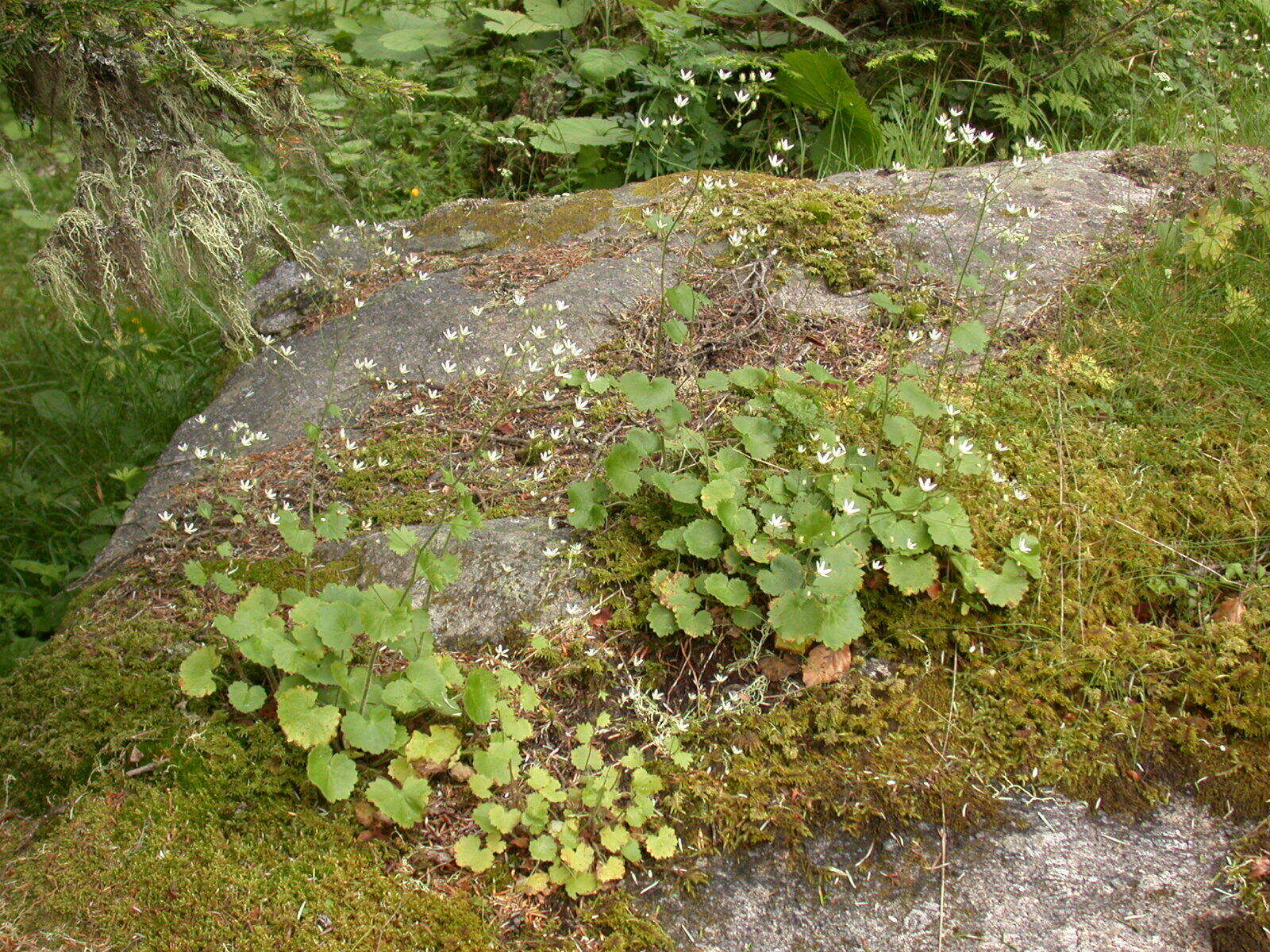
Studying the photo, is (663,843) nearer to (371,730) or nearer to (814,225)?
(371,730)

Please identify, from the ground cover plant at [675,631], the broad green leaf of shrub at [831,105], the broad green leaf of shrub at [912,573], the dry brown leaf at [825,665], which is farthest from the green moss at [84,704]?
the broad green leaf of shrub at [831,105]

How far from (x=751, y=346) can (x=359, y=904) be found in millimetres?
2329

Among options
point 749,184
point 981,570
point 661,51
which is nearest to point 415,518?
point 981,570

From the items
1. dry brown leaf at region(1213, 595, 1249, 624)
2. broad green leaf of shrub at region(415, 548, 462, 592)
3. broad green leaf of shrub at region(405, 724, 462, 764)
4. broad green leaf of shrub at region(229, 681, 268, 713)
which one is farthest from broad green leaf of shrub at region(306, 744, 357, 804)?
dry brown leaf at region(1213, 595, 1249, 624)

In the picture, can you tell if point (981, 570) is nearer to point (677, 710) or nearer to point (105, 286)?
point (677, 710)

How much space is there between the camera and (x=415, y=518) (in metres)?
3.00

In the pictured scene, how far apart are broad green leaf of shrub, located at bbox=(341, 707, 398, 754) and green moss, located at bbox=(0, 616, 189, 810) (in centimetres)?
61

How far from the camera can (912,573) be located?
95.3 inches

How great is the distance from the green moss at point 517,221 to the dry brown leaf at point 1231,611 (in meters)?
2.98

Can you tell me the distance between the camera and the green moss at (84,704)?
2396mm

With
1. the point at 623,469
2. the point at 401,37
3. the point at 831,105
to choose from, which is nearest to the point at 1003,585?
the point at 623,469

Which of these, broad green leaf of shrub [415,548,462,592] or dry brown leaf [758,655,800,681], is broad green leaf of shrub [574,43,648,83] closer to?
broad green leaf of shrub [415,548,462,592]

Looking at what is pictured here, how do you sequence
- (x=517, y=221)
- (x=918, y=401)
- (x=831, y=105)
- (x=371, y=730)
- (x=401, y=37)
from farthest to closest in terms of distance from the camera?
(x=401, y=37) < (x=831, y=105) < (x=517, y=221) < (x=918, y=401) < (x=371, y=730)

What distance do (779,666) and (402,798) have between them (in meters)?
1.03
